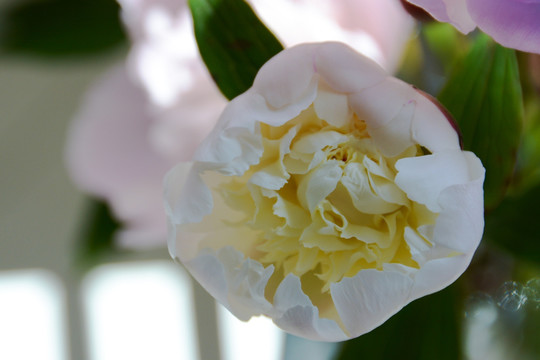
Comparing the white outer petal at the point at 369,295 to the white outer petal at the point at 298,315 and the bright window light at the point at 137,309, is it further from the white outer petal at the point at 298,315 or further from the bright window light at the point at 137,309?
the bright window light at the point at 137,309

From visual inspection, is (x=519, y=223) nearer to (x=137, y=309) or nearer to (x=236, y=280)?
(x=236, y=280)

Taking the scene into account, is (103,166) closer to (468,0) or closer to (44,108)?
(468,0)

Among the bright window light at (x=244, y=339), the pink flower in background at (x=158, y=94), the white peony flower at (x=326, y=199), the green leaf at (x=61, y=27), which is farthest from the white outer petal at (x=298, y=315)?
the bright window light at (x=244, y=339)

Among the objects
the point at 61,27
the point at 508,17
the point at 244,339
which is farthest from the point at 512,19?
the point at 244,339

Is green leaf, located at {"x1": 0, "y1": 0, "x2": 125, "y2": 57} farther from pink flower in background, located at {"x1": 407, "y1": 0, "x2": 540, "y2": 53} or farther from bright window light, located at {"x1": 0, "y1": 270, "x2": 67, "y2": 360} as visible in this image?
bright window light, located at {"x1": 0, "y1": 270, "x2": 67, "y2": 360}

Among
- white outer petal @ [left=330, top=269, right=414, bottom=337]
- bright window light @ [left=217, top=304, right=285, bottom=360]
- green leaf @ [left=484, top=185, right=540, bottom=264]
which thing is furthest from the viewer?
bright window light @ [left=217, top=304, right=285, bottom=360]

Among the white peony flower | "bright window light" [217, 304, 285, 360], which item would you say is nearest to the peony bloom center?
the white peony flower
